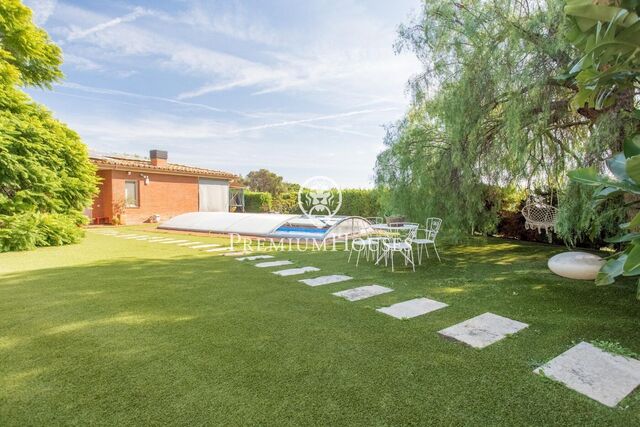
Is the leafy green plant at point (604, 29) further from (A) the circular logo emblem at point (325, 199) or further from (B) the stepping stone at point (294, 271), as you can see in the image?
(A) the circular logo emblem at point (325, 199)

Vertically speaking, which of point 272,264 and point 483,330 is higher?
point 272,264

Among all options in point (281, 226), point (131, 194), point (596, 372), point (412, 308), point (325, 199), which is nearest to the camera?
point (596, 372)

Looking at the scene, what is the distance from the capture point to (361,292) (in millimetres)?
4762

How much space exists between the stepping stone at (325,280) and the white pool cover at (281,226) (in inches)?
187

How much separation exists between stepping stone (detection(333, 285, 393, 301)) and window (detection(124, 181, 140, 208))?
15859 mm

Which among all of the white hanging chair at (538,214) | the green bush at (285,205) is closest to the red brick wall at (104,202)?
the green bush at (285,205)

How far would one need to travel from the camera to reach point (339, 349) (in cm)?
291

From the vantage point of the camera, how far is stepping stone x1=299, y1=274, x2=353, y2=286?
17.3 feet

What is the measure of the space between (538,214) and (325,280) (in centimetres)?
720

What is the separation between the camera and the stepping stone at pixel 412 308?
3803mm

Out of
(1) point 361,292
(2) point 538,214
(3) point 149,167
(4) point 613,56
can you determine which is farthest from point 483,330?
(3) point 149,167

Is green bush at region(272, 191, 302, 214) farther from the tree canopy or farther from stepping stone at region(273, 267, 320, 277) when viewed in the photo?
stepping stone at region(273, 267, 320, 277)

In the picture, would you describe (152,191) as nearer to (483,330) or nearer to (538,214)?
(538,214)

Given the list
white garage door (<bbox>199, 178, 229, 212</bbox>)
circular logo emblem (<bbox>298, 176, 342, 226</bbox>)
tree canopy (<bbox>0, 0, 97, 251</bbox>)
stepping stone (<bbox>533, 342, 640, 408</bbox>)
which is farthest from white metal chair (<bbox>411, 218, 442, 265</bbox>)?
white garage door (<bbox>199, 178, 229, 212</bbox>)
